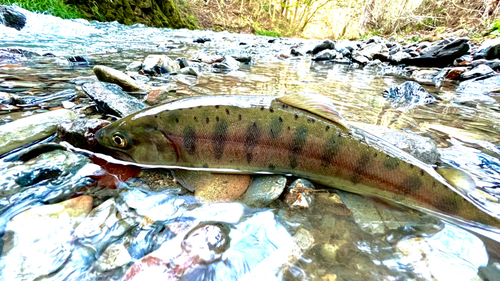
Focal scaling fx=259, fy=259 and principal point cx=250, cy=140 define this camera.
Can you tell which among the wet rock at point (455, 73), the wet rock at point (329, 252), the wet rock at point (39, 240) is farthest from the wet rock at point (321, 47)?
the wet rock at point (39, 240)

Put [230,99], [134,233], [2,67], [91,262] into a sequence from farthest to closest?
[2,67] < [230,99] < [134,233] < [91,262]

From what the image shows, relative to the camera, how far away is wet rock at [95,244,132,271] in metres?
1.43

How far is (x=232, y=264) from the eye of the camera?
151 cm

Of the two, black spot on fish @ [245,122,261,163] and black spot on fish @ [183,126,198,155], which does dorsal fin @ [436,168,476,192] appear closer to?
black spot on fish @ [245,122,261,163]

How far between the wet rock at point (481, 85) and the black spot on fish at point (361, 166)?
622 cm

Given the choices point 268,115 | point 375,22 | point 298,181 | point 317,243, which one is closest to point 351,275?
point 317,243

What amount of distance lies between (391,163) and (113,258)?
6.55 feet

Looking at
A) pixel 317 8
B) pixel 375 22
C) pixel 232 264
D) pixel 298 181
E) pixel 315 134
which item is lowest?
pixel 232 264

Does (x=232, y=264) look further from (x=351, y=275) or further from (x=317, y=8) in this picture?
(x=317, y=8)

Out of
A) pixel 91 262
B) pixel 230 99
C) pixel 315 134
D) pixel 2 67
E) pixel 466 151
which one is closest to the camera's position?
pixel 91 262

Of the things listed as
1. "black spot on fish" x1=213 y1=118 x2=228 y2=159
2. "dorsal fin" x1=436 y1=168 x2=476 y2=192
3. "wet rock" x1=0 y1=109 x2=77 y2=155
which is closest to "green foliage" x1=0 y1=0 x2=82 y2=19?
"wet rock" x1=0 y1=109 x2=77 y2=155

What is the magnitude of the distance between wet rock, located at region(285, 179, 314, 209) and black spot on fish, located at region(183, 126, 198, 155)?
0.87m

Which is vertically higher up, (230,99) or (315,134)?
(230,99)

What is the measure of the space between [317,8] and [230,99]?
183 feet
